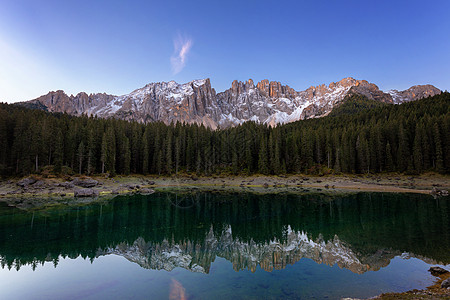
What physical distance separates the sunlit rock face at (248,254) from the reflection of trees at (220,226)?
803 millimetres

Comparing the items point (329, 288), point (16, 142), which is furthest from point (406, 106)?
point (16, 142)

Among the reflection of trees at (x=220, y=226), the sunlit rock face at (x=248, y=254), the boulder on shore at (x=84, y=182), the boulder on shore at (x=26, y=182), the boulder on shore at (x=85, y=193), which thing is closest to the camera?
the sunlit rock face at (x=248, y=254)

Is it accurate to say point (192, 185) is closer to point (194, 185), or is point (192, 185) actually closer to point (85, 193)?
point (194, 185)

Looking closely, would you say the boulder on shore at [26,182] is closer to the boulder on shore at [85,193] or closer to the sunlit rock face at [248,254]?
the boulder on shore at [85,193]

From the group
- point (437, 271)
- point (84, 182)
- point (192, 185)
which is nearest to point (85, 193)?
point (84, 182)

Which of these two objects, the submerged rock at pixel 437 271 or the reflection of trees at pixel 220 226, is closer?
the submerged rock at pixel 437 271

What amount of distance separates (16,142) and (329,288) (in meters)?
79.3

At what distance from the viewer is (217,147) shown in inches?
3809

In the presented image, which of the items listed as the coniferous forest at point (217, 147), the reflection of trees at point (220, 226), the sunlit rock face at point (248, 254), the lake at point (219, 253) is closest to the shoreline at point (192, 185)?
the coniferous forest at point (217, 147)

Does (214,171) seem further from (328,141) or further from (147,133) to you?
(328,141)

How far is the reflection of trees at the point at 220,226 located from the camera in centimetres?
1888

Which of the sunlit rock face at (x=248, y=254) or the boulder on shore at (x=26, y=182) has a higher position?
the boulder on shore at (x=26, y=182)

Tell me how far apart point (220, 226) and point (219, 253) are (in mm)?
8670

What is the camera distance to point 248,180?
79688 mm
